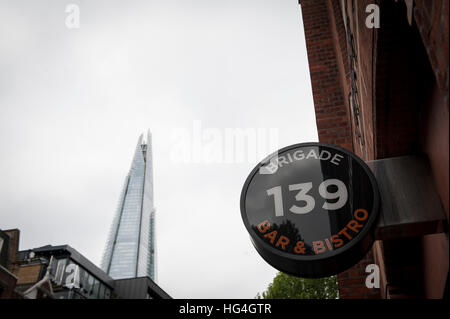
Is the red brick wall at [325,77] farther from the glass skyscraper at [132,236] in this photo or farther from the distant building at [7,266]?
the glass skyscraper at [132,236]

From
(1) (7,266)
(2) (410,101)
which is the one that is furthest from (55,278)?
(2) (410,101)

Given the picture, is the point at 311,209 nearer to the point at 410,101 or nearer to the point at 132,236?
the point at 410,101

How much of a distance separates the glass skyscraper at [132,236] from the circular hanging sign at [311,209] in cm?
17142

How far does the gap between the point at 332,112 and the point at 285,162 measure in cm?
445

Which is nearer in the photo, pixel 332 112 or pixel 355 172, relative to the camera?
pixel 355 172

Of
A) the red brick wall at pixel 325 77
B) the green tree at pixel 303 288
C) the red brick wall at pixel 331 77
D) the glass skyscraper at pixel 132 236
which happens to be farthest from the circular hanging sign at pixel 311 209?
the glass skyscraper at pixel 132 236

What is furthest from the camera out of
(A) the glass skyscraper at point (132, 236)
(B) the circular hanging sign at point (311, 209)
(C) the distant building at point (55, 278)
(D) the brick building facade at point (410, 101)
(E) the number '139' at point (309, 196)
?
(A) the glass skyscraper at point (132, 236)

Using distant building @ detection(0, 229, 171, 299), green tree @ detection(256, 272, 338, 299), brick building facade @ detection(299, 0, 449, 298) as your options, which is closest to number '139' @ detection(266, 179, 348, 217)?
brick building facade @ detection(299, 0, 449, 298)

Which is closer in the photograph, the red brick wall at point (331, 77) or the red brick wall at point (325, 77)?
the red brick wall at point (331, 77)

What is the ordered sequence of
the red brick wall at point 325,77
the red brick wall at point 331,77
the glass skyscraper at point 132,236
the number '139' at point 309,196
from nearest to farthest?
the number '139' at point 309,196 < the red brick wall at point 331,77 < the red brick wall at point 325,77 < the glass skyscraper at point 132,236

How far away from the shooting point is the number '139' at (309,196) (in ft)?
9.53

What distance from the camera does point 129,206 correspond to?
18688 centimetres
